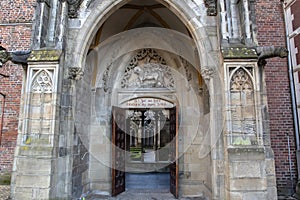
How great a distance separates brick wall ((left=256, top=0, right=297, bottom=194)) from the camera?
6.38 m

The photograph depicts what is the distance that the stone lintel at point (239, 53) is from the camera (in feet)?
13.6

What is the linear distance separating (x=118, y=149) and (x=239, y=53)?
161 inches

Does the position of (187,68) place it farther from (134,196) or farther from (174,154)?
(134,196)

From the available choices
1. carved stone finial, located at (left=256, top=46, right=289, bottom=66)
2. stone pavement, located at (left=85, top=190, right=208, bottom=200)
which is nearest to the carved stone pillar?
carved stone finial, located at (left=256, top=46, right=289, bottom=66)

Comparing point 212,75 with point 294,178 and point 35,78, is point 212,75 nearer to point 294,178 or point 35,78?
point 35,78

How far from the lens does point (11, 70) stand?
7.29 metres

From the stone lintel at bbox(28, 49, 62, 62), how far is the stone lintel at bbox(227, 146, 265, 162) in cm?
361

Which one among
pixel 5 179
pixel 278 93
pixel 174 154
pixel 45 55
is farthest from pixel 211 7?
pixel 5 179

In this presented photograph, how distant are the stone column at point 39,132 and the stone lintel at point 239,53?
10.3ft

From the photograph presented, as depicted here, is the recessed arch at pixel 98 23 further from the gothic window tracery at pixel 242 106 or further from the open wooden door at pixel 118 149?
the open wooden door at pixel 118 149

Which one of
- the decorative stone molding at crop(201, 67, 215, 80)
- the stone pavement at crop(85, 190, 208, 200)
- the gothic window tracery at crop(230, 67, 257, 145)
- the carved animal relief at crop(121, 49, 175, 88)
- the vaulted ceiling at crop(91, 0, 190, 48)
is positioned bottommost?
the stone pavement at crop(85, 190, 208, 200)

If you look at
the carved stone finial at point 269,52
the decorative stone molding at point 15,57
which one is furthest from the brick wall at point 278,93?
the decorative stone molding at point 15,57

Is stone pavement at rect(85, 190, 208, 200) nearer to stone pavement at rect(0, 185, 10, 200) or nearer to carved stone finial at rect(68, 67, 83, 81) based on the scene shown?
stone pavement at rect(0, 185, 10, 200)

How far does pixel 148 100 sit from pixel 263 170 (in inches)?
162
